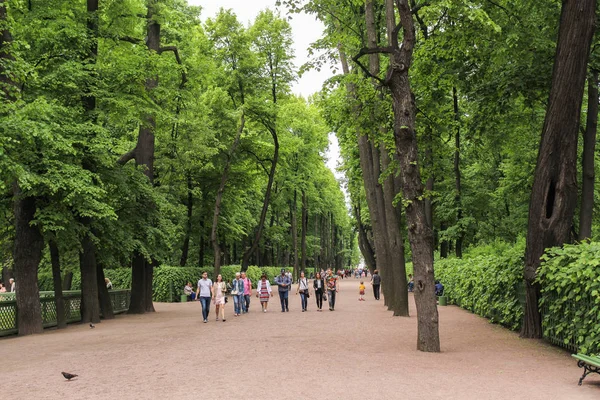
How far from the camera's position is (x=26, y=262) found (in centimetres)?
1656

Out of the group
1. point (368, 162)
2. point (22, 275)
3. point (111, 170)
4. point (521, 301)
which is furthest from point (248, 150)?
point (521, 301)

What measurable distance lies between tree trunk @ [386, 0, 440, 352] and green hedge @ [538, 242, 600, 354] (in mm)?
2345

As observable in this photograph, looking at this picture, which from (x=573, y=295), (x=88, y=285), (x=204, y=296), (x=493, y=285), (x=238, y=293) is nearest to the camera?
(x=573, y=295)

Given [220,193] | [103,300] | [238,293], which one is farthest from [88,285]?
[220,193]

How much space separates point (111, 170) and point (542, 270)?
46.3ft

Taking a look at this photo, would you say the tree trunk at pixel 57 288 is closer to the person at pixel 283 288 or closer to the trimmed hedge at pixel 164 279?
the person at pixel 283 288

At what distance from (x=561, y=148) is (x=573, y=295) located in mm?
3993

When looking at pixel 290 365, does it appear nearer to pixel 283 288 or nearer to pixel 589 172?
pixel 589 172

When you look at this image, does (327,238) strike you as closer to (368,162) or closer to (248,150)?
(248,150)

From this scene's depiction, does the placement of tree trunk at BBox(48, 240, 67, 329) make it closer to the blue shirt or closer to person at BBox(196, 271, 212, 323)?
person at BBox(196, 271, 212, 323)

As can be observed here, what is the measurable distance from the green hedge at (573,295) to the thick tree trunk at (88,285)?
14.8m

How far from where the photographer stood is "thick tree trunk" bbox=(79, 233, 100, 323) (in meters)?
20.0

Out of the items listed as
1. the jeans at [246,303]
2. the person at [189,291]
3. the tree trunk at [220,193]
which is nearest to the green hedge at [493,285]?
the jeans at [246,303]

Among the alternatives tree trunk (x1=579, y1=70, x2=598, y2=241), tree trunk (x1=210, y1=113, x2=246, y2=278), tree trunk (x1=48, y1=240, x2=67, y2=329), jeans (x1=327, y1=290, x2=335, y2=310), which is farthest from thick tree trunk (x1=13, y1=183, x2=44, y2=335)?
tree trunk (x1=579, y1=70, x2=598, y2=241)
